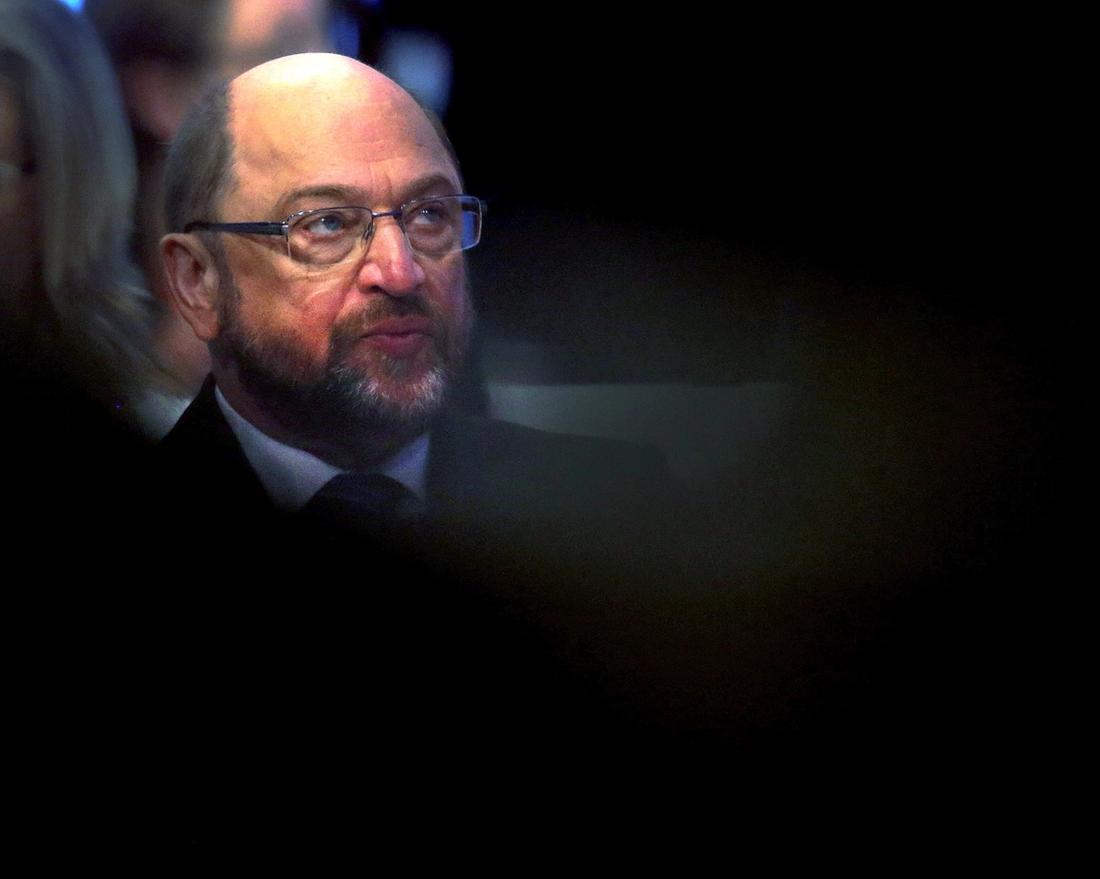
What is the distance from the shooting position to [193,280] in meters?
1.29

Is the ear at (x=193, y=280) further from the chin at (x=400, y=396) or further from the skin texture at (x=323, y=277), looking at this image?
the chin at (x=400, y=396)

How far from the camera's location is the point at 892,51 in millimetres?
1688

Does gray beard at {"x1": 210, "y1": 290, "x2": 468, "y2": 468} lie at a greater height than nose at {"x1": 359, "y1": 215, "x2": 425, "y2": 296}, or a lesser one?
lesser

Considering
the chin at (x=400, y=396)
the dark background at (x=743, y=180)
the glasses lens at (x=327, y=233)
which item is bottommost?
the chin at (x=400, y=396)

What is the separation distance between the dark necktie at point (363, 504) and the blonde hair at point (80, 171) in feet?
0.88

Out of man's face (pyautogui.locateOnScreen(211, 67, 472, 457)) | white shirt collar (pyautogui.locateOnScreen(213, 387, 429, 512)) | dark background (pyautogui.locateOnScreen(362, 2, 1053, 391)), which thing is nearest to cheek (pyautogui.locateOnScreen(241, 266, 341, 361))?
man's face (pyautogui.locateOnScreen(211, 67, 472, 457))

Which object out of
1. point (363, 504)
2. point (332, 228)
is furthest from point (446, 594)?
point (332, 228)

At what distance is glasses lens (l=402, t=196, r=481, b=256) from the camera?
1.31 m

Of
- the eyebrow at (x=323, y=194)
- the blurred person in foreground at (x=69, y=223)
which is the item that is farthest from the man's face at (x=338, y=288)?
the blurred person in foreground at (x=69, y=223)

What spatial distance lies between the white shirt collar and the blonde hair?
14 cm

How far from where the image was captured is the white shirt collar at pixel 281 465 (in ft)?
4.38

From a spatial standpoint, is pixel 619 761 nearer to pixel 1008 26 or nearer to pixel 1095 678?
pixel 1095 678

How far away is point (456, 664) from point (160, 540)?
15.6 inches

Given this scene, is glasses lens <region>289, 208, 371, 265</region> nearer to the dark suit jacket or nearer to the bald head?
the bald head
